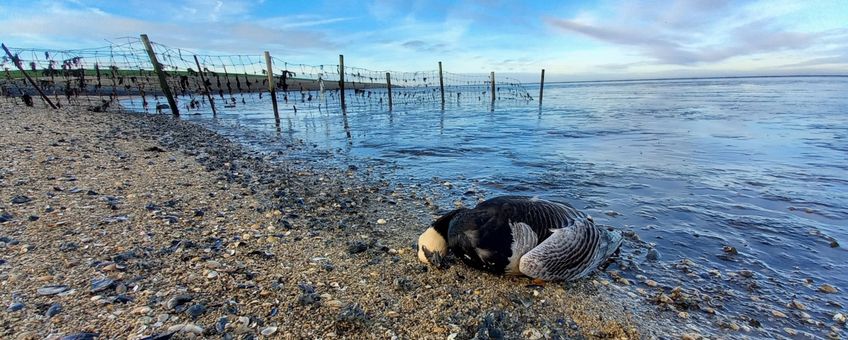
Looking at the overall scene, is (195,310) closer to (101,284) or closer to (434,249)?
(101,284)

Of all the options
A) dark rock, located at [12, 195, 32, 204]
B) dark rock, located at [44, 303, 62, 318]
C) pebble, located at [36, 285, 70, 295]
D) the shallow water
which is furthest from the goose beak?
dark rock, located at [12, 195, 32, 204]

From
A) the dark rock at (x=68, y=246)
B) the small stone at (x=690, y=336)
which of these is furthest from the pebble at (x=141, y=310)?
the small stone at (x=690, y=336)

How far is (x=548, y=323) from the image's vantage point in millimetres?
4285

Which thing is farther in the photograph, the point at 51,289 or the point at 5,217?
the point at 5,217

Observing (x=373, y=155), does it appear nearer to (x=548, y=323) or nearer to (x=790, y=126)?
(x=548, y=323)

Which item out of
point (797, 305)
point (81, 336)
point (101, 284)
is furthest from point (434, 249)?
point (797, 305)

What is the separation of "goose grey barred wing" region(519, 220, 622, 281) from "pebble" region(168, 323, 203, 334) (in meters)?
3.41

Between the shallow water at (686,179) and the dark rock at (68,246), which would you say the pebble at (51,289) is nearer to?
the dark rock at (68,246)

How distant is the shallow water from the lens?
228 inches

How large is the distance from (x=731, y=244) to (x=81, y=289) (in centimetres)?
903

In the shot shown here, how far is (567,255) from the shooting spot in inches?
191

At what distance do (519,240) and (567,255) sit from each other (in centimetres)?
66

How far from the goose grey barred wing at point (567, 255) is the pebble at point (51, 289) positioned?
4880 millimetres

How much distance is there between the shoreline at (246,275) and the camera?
149 inches
